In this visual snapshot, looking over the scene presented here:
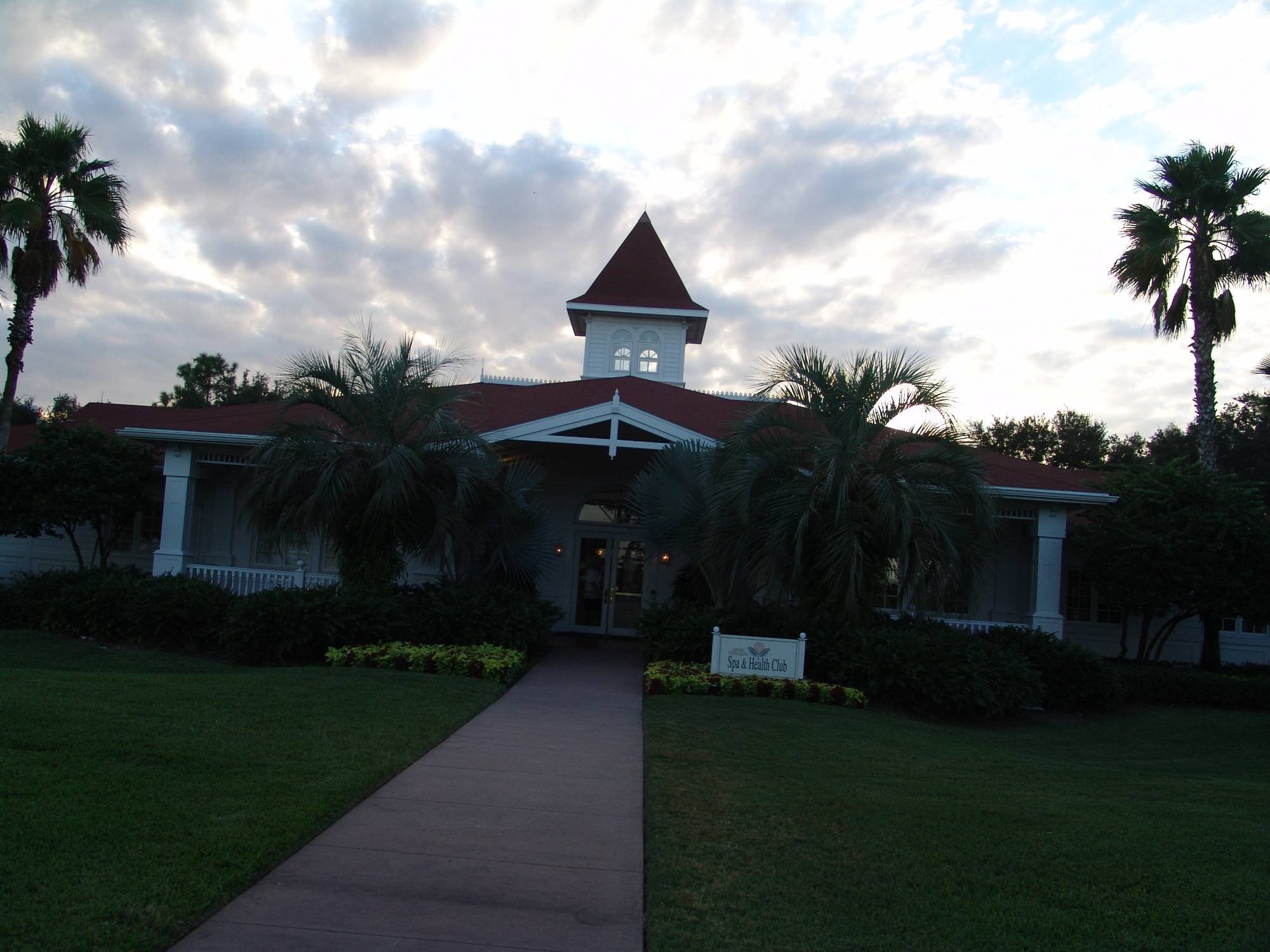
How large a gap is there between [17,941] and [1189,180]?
21.3 metres

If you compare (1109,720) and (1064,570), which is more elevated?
(1064,570)

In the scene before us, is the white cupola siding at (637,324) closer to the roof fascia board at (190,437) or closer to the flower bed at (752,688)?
the roof fascia board at (190,437)

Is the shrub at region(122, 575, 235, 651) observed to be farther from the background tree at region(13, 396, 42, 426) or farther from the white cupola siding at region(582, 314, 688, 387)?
the background tree at region(13, 396, 42, 426)

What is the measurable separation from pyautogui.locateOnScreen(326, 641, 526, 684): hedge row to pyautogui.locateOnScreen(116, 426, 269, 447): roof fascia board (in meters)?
5.50

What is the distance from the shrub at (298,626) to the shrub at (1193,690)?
461 inches

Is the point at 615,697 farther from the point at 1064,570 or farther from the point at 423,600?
the point at 1064,570

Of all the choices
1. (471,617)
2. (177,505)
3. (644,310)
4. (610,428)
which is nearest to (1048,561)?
(610,428)

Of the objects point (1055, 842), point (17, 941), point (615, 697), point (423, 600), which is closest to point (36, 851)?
point (17, 941)

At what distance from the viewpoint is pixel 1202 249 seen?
1902 cm

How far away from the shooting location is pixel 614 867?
219 inches

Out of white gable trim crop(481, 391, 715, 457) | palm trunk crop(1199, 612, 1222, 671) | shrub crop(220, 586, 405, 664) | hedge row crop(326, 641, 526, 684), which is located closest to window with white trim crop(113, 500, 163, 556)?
shrub crop(220, 586, 405, 664)

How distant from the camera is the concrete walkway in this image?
4422mm

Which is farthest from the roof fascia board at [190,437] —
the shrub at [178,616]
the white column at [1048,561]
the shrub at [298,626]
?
the white column at [1048,561]

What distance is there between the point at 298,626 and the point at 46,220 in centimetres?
1120
